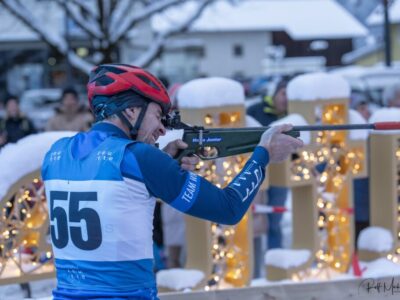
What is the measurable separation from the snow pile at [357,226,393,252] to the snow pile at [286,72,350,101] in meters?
0.97

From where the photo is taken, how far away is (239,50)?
1919 inches

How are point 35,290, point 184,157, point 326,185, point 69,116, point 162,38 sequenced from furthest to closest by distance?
point 162,38, point 69,116, point 35,290, point 326,185, point 184,157

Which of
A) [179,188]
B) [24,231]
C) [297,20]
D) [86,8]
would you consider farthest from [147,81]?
[297,20]

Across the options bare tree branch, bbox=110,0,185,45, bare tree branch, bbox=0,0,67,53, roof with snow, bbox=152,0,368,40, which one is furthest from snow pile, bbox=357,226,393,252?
roof with snow, bbox=152,0,368,40

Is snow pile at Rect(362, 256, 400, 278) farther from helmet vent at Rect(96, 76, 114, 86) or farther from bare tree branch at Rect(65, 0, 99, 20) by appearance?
bare tree branch at Rect(65, 0, 99, 20)

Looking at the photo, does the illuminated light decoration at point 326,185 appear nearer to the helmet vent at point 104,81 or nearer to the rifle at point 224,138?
the rifle at point 224,138

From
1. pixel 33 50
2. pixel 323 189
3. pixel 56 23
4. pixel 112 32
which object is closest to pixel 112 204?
pixel 323 189

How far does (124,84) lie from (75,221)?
47 centimetres

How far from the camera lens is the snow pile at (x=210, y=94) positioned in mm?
4914

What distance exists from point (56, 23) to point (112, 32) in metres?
14.8

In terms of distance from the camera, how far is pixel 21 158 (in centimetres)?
451

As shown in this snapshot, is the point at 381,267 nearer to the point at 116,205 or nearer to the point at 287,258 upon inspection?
the point at 287,258

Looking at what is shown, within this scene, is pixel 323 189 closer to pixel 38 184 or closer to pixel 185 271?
pixel 185 271

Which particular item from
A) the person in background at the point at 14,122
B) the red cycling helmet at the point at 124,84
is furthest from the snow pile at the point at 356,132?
the person in background at the point at 14,122
